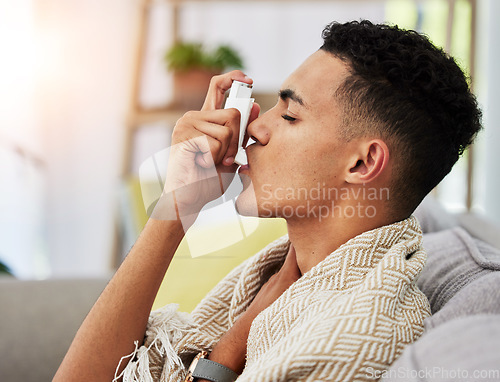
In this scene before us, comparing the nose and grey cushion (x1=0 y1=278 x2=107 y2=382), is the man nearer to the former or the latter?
the nose

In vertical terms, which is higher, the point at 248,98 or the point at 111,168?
the point at 248,98

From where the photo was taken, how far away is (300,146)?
923 millimetres

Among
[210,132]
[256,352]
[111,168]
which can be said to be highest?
[210,132]

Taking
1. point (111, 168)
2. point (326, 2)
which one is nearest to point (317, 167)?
point (326, 2)

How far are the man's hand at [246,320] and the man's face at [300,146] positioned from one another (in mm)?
108

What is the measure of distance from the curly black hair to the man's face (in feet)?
0.09

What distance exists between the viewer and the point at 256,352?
32.0 inches

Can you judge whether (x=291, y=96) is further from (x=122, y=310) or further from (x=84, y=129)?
(x=84, y=129)

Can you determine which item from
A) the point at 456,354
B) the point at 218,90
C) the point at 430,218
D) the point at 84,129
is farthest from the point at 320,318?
the point at 84,129

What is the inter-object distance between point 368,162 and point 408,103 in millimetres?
109

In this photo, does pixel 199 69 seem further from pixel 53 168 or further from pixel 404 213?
pixel 404 213

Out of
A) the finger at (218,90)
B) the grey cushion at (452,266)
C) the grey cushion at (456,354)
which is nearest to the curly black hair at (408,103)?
the grey cushion at (452,266)

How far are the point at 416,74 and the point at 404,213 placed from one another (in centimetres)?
22

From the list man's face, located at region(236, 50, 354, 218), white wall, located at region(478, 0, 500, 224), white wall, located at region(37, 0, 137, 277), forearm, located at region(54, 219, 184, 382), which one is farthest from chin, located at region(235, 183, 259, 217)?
white wall, located at region(37, 0, 137, 277)
